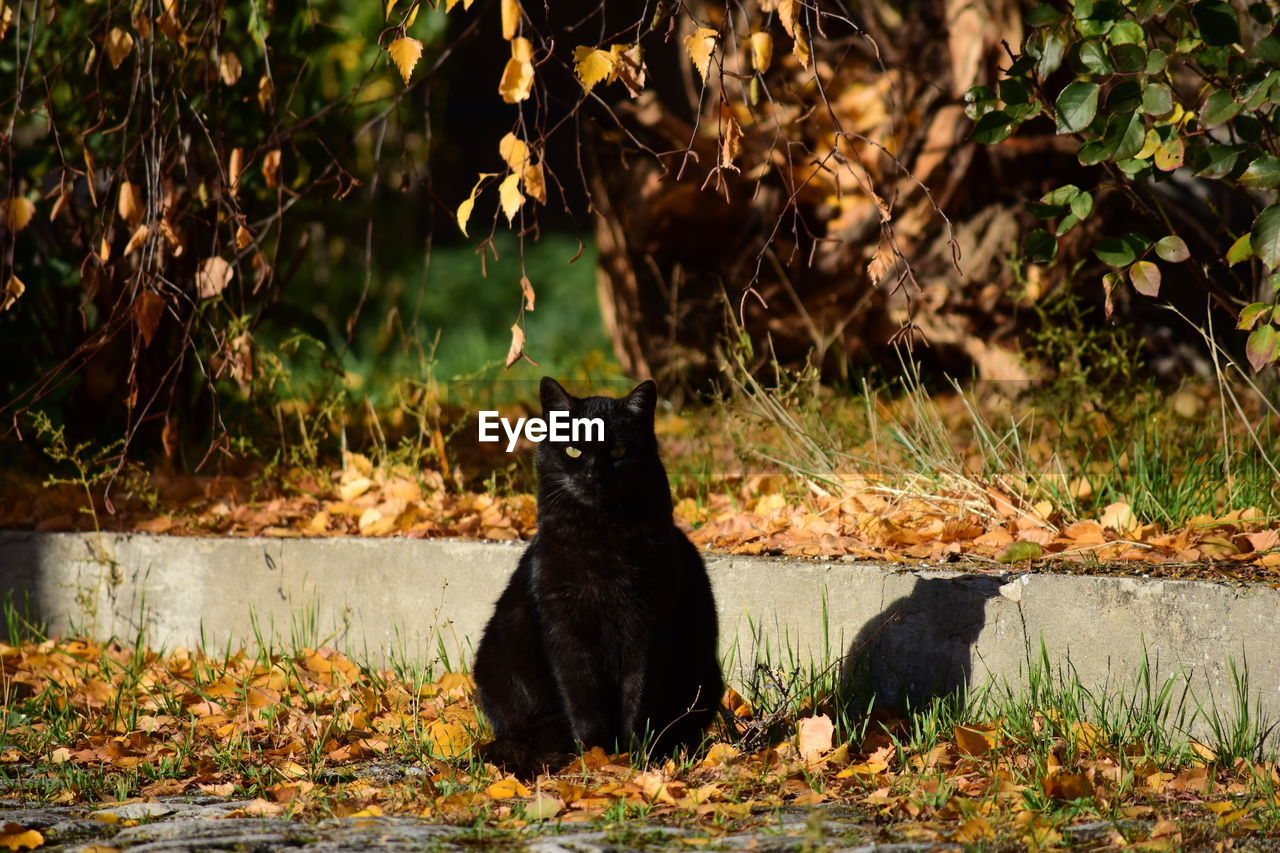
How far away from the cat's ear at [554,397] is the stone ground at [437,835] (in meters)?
1.01

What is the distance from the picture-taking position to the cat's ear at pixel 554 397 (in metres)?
2.95

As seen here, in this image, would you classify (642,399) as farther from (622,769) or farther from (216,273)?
(216,273)

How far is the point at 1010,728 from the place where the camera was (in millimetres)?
2797

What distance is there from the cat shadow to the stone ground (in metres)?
0.71

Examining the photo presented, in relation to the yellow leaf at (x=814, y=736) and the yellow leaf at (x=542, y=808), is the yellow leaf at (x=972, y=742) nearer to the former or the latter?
the yellow leaf at (x=814, y=736)

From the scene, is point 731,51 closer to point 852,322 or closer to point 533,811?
point 852,322

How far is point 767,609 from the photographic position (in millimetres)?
3383

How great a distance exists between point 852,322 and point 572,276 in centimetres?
385

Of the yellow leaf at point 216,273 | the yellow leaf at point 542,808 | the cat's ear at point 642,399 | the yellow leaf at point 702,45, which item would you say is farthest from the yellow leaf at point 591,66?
the yellow leaf at point 542,808

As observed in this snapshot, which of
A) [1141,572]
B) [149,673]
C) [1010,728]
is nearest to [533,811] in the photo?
[1010,728]

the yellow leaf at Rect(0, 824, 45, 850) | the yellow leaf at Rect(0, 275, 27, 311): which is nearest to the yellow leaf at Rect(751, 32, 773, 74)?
the yellow leaf at Rect(0, 275, 27, 311)

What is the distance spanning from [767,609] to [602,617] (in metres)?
0.74

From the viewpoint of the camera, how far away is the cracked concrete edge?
9.29ft

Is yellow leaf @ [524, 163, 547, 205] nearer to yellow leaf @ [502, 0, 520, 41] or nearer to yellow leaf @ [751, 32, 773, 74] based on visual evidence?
yellow leaf @ [502, 0, 520, 41]
